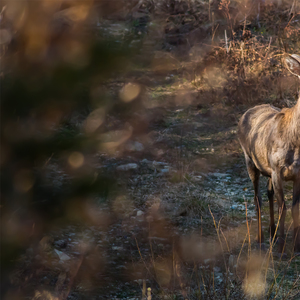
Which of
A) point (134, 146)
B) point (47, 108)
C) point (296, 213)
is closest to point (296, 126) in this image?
point (296, 213)

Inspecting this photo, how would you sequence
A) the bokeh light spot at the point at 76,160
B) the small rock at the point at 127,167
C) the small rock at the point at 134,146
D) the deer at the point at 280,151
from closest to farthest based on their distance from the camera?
the bokeh light spot at the point at 76,160
the deer at the point at 280,151
the small rock at the point at 127,167
the small rock at the point at 134,146

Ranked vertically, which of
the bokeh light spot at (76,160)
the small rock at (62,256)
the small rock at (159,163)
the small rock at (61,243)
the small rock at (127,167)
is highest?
the bokeh light spot at (76,160)

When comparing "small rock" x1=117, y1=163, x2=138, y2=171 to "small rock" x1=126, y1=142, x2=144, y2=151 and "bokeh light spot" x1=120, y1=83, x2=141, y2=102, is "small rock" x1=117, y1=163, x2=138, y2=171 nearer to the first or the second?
"small rock" x1=126, y1=142, x2=144, y2=151

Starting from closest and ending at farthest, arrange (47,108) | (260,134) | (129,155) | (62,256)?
(47,108) < (62,256) < (260,134) < (129,155)

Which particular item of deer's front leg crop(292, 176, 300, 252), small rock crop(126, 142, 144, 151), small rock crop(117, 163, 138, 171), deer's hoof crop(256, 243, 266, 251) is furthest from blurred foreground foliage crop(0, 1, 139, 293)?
small rock crop(126, 142, 144, 151)

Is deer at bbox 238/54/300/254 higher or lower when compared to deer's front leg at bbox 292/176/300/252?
higher

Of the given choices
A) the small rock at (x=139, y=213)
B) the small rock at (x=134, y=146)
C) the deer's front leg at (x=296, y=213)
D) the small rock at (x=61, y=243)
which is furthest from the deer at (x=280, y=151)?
the small rock at (x=134, y=146)

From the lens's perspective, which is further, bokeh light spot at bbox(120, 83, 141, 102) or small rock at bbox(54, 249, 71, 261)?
small rock at bbox(54, 249, 71, 261)

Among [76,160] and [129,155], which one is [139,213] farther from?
[76,160]

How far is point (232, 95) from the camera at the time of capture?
9.98 meters

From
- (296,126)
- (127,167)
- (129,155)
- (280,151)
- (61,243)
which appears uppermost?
(296,126)

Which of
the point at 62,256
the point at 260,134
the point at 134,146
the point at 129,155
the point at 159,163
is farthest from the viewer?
the point at 134,146

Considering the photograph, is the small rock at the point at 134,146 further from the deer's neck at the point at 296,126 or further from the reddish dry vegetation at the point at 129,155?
the deer's neck at the point at 296,126

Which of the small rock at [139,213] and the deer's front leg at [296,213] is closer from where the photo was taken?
the deer's front leg at [296,213]
